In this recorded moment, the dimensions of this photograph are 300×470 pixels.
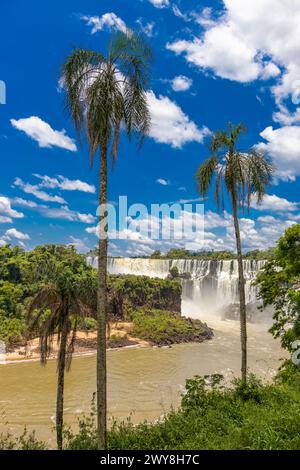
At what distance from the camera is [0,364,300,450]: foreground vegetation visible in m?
7.37

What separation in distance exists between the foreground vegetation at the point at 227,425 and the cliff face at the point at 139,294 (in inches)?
1418

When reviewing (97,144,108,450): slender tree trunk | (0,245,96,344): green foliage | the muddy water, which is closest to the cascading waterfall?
the muddy water

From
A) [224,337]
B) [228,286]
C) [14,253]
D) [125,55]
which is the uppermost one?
[125,55]

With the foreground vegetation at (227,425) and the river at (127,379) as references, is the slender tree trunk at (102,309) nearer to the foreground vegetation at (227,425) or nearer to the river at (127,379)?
the foreground vegetation at (227,425)

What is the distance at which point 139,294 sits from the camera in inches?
2083

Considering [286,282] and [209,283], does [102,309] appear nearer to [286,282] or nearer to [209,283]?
[286,282]

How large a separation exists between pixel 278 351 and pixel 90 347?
19.3 meters

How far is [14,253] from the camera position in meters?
50.2

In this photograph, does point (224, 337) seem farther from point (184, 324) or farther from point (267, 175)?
point (267, 175)

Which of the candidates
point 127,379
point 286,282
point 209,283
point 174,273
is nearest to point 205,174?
point 286,282

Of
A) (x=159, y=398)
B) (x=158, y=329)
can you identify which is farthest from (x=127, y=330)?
(x=159, y=398)

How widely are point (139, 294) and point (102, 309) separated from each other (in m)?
45.3

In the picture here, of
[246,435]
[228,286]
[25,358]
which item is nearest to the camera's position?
[246,435]

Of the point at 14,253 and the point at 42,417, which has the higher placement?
the point at 14,253
